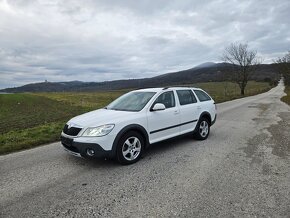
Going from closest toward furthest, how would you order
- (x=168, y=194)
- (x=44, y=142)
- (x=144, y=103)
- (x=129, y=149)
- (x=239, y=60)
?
(x=168, y=194), (x=129, y=149), (x=144, y=103), (x=44, y=142), (x=239, y=60)

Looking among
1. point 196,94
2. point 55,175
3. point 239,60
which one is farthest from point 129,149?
point 239,60

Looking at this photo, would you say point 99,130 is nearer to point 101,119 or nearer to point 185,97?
point 101,119

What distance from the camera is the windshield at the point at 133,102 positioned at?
5.90 m

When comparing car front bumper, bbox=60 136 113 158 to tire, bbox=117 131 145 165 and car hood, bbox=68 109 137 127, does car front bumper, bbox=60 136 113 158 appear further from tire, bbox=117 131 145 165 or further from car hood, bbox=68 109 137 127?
car hood, bbox=68 109 137 127

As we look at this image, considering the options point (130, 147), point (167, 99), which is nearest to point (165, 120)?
point (167, 99)

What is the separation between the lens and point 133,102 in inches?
245

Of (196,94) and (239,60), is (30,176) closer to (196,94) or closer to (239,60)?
(196,94)

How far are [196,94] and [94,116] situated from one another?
3482 millimetres

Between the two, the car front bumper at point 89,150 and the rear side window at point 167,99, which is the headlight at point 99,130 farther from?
the rear side window at point 167,99

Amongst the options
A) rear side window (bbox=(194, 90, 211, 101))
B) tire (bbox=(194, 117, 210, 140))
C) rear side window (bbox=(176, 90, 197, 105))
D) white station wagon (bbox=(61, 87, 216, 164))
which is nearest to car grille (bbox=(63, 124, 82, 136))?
white station wagon (bbox=(61, 87, 216, 164))

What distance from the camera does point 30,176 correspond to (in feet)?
15.4

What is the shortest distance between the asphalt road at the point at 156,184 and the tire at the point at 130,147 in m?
0.17

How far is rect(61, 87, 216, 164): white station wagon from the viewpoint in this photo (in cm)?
489

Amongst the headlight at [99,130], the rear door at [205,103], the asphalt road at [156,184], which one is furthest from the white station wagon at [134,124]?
the asphalt road at [156,184]
